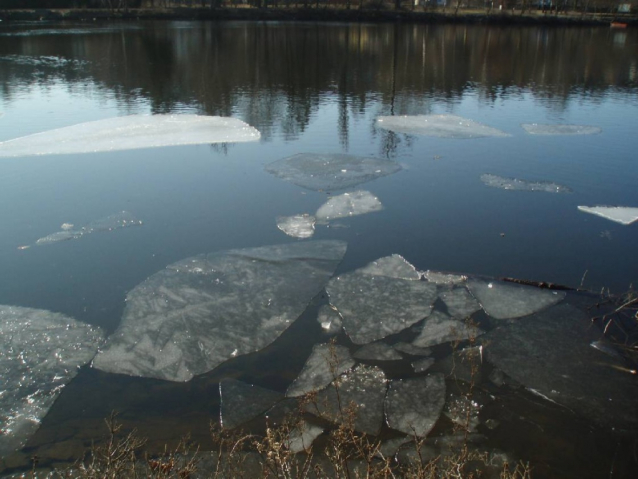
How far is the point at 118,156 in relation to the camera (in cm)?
691

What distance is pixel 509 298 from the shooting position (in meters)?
3.73

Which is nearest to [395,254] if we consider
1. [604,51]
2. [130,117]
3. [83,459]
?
[83,459]

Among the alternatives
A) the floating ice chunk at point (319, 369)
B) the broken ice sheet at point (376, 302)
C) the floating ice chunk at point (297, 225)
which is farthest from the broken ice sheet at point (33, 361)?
the floating ice chunk at point (297, 225)

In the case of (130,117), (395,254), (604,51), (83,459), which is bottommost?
(83,459)

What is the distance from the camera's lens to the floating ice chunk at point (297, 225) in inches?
185

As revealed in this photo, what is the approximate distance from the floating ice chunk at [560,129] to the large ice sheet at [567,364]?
5.16 m

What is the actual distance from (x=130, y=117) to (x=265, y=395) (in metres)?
6.87

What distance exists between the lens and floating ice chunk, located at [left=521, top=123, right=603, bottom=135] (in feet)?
26.4

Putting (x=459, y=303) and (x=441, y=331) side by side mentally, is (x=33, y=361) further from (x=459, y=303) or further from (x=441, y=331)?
(x=459, y=303)

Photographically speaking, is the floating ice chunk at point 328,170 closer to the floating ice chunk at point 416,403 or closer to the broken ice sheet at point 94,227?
the broken ice sheet at point 94,227

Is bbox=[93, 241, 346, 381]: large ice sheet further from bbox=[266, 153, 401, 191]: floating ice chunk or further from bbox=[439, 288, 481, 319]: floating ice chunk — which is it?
bbox=[266, 153, 401, 191]: floating ice chunk

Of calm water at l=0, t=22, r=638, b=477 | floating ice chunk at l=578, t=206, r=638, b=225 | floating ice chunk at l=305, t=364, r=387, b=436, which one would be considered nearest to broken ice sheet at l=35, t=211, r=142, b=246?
calm water at l=0, t=22, r=638, b=477

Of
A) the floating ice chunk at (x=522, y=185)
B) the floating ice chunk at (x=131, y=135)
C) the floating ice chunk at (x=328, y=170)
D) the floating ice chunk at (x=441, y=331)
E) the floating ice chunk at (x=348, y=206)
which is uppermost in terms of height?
the floating ice chunk at (x=131, y=135)

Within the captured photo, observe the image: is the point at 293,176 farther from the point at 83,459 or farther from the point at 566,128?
the point at 566,128
